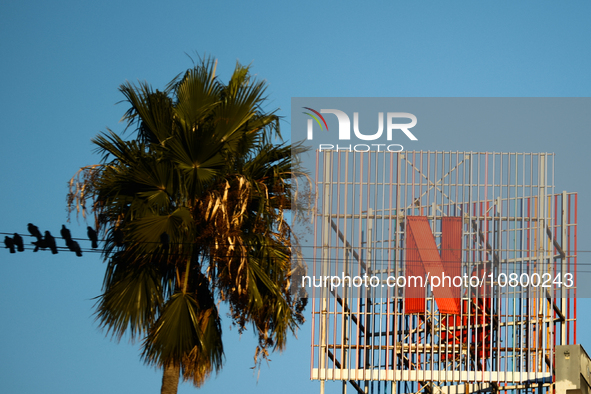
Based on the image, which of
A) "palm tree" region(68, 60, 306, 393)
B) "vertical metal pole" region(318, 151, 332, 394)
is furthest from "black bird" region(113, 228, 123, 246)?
"vertical metal pole" region(318, 151, 332, 394)

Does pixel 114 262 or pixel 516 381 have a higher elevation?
pixel 114 262

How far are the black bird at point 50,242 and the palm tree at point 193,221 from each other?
0.61m

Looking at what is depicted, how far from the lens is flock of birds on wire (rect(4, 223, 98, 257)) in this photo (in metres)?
12.7

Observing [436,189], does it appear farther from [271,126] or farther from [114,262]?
[114,262]

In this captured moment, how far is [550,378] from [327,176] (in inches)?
234

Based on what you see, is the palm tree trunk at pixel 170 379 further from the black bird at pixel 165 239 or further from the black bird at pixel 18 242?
the black bird at pixel 18 242

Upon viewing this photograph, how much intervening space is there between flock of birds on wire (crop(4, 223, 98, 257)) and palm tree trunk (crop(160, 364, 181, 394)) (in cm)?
222

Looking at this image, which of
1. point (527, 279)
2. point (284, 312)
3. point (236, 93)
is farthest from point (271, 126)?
point (527, 279)

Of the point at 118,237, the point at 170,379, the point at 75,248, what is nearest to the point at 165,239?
the point at 118,237

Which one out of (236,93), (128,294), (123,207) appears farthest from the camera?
(236,93)

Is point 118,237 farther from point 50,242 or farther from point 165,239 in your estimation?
point 50,242

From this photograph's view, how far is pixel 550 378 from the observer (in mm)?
16359

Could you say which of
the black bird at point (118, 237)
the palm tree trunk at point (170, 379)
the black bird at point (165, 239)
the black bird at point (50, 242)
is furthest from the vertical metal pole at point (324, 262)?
the black bird at point (50, 242)

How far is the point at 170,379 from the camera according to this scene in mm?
12320
